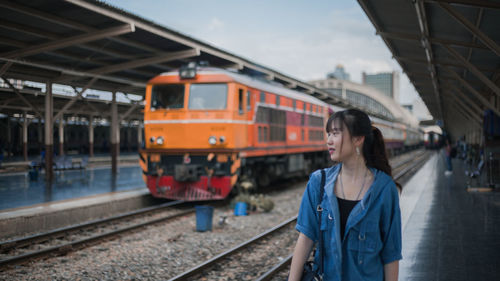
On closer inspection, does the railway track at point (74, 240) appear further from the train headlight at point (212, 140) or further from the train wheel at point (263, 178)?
the train wheel at point (263, 178)

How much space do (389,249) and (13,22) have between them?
11471 mm

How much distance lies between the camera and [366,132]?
2727 millimetres

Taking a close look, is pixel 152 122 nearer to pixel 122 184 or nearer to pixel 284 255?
pixel 122 184

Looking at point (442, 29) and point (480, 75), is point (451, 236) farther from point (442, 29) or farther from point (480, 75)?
point (442, 29)

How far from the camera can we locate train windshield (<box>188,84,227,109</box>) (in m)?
11.8

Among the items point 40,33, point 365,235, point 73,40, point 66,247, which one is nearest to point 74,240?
point 66,247

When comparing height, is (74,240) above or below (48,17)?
below

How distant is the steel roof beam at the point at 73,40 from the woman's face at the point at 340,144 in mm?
9662

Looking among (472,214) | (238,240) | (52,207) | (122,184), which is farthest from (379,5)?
(122,184)

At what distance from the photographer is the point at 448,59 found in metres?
13.1

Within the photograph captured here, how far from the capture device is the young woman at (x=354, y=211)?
2.50 meters

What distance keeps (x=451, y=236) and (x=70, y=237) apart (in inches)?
278

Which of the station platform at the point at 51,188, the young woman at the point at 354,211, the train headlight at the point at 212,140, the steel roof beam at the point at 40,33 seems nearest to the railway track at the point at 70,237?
the train headlight at the point at 212,140

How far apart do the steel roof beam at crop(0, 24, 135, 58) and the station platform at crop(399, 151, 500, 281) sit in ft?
27.0
